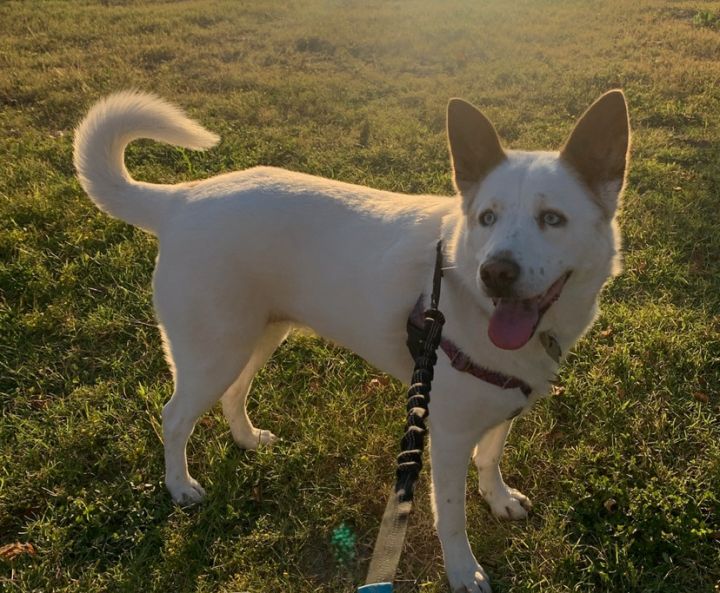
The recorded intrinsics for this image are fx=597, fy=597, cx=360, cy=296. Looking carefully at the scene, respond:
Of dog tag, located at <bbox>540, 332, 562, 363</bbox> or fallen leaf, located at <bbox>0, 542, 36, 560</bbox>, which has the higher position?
dog tag, located at <bbox>540, 332, 562, 363</bbox>

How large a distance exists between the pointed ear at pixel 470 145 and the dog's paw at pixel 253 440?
1848 millimetres

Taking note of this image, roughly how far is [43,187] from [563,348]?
5.09 meters

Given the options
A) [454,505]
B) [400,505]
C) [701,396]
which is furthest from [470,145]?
[701,396]

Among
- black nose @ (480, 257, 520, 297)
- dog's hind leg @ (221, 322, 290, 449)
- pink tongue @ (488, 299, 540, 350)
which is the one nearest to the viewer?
black nose @ (480, 257, 520, 297)

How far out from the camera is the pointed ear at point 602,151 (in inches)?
87.7

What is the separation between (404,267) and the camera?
8.36 ft

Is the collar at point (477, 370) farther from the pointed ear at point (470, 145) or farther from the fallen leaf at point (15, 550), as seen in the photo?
the fallen leaf at point (15, 550)

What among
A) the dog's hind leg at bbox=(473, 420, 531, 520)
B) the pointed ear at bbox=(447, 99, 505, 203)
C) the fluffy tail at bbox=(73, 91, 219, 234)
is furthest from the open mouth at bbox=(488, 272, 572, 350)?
the fluffy tail at bbox=(73, 91, 219, 234)

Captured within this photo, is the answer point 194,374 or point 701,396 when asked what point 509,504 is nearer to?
point 701,396

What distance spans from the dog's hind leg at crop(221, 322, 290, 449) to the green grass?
0.10 m

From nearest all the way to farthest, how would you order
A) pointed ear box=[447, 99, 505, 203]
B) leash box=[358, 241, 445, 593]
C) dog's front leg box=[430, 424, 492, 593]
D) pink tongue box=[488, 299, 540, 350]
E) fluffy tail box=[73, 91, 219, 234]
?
leash box=[358, 241, 445, 593] < pink tongue box=[488, 299, 540, 350] < pointed ear box=[447, 99, 505, 203] < dog's front leg box=[430, 424, 492, 593] < fluffy tail box=[73, 91, 219, 234]

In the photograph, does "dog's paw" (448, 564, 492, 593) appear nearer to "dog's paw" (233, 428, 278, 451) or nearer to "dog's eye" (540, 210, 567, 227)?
"dog's paw" (233, 428, 278, 451)

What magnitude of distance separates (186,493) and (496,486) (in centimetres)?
161

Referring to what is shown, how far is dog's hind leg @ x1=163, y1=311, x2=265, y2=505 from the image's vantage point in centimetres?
287
